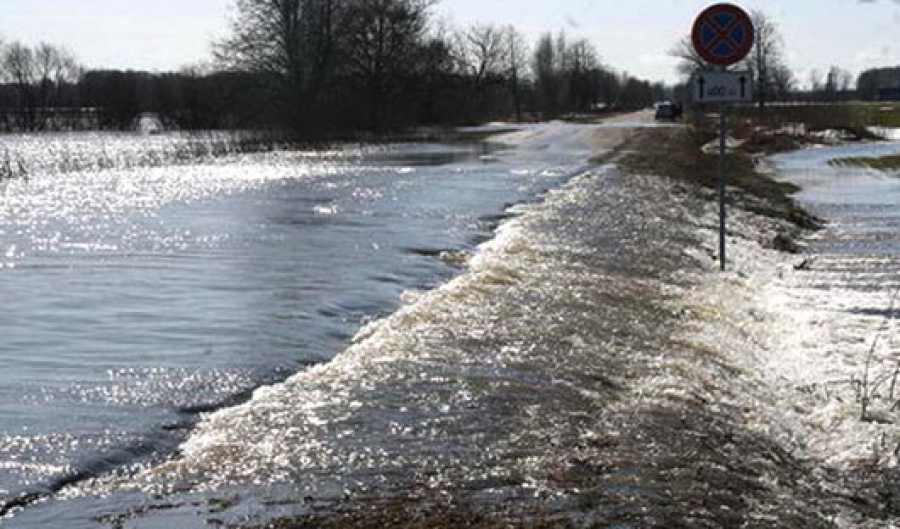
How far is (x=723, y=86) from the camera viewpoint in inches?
510

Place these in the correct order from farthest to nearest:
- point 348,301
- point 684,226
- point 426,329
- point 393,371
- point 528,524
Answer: point 684,226, point 348,301, point 426,329, point 393,371, point 528,524

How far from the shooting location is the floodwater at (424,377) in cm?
573

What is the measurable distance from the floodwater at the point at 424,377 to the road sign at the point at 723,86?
210cm

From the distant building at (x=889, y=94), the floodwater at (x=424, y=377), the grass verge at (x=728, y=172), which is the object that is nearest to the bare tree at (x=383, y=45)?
the grass verge at (x=728, y=172)

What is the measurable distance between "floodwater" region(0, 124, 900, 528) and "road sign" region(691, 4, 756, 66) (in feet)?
8.40

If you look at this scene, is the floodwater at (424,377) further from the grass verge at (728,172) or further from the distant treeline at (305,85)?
the distant treeline at (305,85)

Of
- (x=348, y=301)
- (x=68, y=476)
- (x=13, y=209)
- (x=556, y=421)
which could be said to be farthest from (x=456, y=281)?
(x=13, y=209)

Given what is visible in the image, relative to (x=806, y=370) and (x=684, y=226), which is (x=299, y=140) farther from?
(x=806, y=370)

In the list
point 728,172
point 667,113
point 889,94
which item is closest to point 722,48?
point 728,172

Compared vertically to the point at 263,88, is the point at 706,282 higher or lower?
lower

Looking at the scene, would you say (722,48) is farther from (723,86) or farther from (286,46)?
(286,46)

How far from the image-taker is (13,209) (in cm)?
2184

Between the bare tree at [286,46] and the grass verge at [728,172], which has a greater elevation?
the bare tree at [286,46]

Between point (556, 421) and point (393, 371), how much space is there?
5.44 feet
